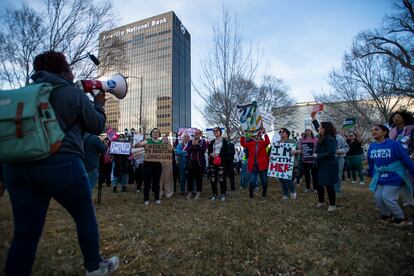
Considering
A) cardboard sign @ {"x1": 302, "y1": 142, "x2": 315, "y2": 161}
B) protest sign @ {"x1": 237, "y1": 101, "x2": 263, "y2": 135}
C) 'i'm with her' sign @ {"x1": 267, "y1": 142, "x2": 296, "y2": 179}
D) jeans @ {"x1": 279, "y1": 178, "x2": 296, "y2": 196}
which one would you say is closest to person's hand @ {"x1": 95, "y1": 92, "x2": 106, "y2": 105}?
'i'm with her' sign @ {"x1": 267, "y1": 142, "x2": 296, "y2": 179}

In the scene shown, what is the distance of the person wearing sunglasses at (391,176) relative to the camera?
14.8 feet

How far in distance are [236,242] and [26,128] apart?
3229 millimetres

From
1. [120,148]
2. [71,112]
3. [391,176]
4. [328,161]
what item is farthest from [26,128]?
[120,148]

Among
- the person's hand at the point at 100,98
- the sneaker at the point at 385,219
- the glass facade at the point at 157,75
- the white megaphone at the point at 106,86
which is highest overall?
the glass facade at the point at 157,75

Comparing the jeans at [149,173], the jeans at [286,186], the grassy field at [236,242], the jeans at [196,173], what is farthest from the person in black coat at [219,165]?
the jeans at [286,186]

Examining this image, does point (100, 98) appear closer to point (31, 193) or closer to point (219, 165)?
point (31, 193)

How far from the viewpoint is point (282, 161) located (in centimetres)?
764

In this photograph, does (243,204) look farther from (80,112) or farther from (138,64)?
(138,64)

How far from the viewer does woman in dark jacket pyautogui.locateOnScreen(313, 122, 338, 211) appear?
561cm

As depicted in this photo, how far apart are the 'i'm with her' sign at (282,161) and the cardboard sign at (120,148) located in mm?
5136

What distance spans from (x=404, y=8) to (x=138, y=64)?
72.8m

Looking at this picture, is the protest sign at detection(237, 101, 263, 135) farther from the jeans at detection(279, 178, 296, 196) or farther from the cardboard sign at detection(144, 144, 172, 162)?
the cardboard sign at detection(144, 144, 172, 162)

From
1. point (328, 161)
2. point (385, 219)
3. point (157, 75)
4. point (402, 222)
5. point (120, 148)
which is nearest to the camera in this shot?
point (402, 222)

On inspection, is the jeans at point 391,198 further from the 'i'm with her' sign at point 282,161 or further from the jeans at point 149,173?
the jeans at point 149,173
